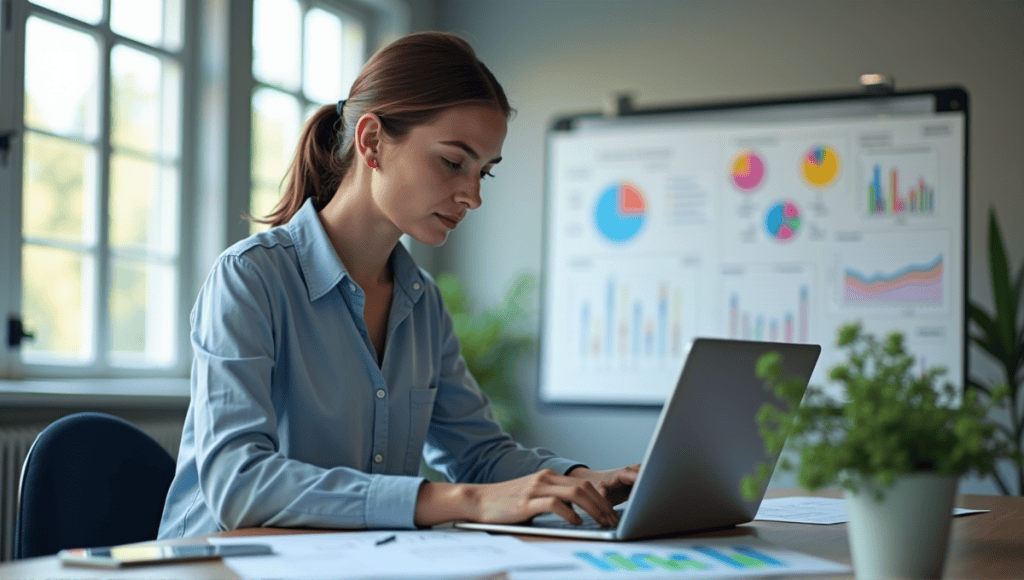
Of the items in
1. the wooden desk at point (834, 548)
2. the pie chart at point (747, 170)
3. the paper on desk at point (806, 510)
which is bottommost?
the paper on desk at point (806, 510)

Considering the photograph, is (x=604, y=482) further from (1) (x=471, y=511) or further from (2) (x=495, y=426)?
(2) (x=495, y=426)

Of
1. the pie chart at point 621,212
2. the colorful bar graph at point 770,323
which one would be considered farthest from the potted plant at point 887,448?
the pie chart at point 621,212

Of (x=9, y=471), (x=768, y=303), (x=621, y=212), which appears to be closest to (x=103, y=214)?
(x=9, y=471)

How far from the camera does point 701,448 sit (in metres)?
0.98

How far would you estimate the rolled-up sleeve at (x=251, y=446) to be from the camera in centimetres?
107

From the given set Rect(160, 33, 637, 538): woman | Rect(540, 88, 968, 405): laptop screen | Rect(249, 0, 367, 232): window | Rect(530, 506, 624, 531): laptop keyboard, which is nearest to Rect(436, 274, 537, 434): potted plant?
Rect(540, 88, 968, 405): laptop screen

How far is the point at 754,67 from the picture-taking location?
3922 millimetres

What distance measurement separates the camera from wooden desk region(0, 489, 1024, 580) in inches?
31.0

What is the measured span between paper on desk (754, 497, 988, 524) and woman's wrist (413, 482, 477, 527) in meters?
0.40

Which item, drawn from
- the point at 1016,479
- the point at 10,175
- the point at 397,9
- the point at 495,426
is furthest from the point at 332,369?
the point at 397,9

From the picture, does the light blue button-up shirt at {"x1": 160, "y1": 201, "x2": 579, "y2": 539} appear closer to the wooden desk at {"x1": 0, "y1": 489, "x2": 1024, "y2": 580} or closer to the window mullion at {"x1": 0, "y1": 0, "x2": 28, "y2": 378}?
the wooden desk at {"x1": 0, "y1": 489, "x2": 1024, "y2": 580}

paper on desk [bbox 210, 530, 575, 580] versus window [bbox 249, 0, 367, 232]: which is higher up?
window [bbox 249, 0, 367, 232]

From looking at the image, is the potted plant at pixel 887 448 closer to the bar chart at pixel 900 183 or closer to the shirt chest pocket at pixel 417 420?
the shirt chest pocket at pixel 417 420

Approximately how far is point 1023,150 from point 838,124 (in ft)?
2.56
